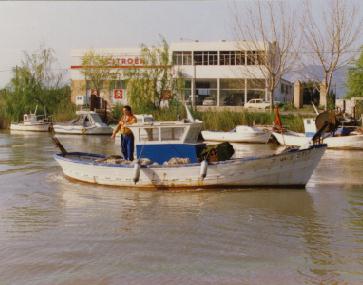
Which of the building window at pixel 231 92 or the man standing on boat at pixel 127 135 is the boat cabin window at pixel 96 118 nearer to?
the man standing on boat at pixel 127 135

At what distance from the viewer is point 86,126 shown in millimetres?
44219

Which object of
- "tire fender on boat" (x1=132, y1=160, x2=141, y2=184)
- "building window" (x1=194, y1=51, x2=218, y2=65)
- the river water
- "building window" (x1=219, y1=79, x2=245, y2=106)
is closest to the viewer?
the river water

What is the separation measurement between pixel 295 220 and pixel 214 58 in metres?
63.3

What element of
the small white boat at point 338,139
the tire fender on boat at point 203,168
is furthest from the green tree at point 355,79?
the tire fender on boat at point 203,168

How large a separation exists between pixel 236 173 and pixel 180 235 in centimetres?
493

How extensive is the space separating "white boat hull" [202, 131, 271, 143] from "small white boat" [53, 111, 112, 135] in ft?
36.2

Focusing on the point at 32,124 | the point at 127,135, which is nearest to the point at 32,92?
the point at 32,124

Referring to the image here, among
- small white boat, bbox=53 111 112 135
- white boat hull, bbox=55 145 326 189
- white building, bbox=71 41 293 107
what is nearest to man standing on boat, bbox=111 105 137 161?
white boat hull, bbox=55 145 326 189

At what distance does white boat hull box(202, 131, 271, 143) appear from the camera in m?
34.3

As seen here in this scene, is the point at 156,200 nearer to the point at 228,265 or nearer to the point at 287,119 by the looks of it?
the point at 228,265

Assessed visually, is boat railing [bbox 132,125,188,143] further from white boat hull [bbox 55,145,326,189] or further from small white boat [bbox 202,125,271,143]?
small white boat [bbox 202,125,271,143]

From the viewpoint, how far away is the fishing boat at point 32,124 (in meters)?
48.5

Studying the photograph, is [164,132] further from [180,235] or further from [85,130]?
[85,130]

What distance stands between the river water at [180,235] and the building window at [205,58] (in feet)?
189
